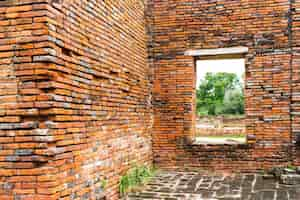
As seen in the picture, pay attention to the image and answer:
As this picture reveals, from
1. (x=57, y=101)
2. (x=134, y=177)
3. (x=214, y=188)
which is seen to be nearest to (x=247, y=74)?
(x=214, y=188)

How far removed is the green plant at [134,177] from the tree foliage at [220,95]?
24737 millimetres

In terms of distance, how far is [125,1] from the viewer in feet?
19.4

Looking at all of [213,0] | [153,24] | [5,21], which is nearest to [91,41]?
[5,21]

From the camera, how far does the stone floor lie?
16.9 feet

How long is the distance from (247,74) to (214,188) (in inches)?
101

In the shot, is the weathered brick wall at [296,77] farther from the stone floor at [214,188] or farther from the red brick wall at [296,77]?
the stone floor at [214,188]

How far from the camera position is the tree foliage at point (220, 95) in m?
31.6

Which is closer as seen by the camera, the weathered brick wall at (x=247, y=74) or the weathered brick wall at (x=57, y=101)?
the weathered brick wall at (x=57, y=101)

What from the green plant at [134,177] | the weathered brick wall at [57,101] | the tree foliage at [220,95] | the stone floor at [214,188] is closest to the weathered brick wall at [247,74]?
the stone floor at [214,188]

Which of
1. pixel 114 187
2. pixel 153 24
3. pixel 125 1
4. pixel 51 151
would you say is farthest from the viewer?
pixel 153 24

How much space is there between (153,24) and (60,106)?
440 centimetres

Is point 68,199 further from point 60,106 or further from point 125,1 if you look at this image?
point 125,1

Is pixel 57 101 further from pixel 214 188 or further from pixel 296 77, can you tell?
pixel 296 77

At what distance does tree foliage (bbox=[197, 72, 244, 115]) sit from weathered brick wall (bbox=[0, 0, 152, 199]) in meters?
26.6
